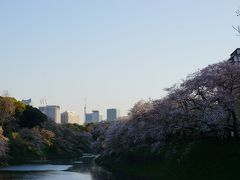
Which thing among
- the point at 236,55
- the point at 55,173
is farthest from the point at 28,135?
the point at 236,55

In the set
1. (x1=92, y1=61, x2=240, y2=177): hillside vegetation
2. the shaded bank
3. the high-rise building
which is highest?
the high-rise building

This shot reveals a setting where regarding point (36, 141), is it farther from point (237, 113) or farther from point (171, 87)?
point (237, 113)

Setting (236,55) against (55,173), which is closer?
(55,173)

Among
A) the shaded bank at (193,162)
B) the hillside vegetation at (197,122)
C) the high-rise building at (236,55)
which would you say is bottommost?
the shaded bank at (193,162)

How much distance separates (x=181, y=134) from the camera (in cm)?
4591

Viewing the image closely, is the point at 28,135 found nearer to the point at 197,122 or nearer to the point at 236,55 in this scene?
the point at 236,55

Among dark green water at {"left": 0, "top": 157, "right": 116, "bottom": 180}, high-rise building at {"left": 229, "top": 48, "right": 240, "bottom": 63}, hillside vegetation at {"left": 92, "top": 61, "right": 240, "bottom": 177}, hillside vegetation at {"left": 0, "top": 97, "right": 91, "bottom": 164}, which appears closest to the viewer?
hillside vegetation at {"left": 92, "top": 61, "right": 240, "bottom": 177}

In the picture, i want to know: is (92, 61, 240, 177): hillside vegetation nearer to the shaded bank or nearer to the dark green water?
the shaded bank

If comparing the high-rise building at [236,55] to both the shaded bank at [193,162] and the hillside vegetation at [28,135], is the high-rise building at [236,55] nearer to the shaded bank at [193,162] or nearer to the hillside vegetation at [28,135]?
the shaded bank at [193,162]

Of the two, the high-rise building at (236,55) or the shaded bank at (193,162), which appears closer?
the shaded bank at (193,162)

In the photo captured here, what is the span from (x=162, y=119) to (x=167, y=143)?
301 cm

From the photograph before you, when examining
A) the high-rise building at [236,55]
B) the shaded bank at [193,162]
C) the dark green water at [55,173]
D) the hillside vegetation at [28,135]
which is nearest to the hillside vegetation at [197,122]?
the shaded bank at [193,162]

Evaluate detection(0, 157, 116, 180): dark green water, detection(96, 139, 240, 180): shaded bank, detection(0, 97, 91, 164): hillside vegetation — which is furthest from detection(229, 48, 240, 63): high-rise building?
detection(0, 97, 91, 164): hillside vegetation

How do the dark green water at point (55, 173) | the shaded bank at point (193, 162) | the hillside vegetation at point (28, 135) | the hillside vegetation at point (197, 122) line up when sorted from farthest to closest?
the hillside vegetation at point (28, 135), the dark green water at point (55, 173), the hillside vegetation at point (197, 122), the shaded bank at point (193, 162)
